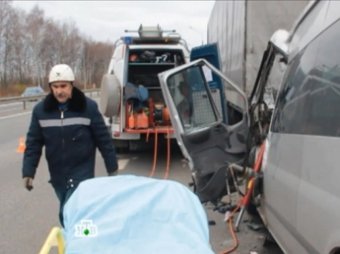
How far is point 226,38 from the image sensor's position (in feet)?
46.0

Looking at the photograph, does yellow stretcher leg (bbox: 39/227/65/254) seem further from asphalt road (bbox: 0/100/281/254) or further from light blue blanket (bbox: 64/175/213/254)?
asphalt road (bbox: 0/100/281/254)

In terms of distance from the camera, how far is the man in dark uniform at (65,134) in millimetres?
5035

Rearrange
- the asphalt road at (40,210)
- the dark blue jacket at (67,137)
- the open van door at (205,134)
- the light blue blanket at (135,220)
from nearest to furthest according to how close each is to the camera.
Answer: the light blue blanket at (135,220) → the dark blue jacket at (67,137) → the asphalt road at (40,210) → the open van door at (205,134)

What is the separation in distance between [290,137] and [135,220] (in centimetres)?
147

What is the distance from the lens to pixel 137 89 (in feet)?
37.7

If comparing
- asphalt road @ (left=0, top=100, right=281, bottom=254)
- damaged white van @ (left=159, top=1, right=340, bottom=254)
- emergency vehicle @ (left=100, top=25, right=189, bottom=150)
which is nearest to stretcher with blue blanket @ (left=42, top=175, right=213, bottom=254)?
damaged white van @ (left=159, top=1, right=340, bottom=254)

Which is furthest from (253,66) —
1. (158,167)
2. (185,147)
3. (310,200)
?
(310,200)

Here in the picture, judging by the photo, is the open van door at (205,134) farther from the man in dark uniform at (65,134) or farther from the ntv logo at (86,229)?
the ntv logo at (86,229)

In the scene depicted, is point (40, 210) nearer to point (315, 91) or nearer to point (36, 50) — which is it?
point (315, 91)

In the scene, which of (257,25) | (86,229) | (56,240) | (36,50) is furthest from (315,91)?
(36,50)

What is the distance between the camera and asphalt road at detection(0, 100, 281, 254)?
603 centimetres

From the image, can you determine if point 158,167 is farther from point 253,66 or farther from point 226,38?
point 226,38

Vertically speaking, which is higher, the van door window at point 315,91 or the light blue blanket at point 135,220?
the van door window at point 315,91

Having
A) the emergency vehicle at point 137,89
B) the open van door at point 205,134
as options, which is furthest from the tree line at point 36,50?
the open van door at point 205,134
